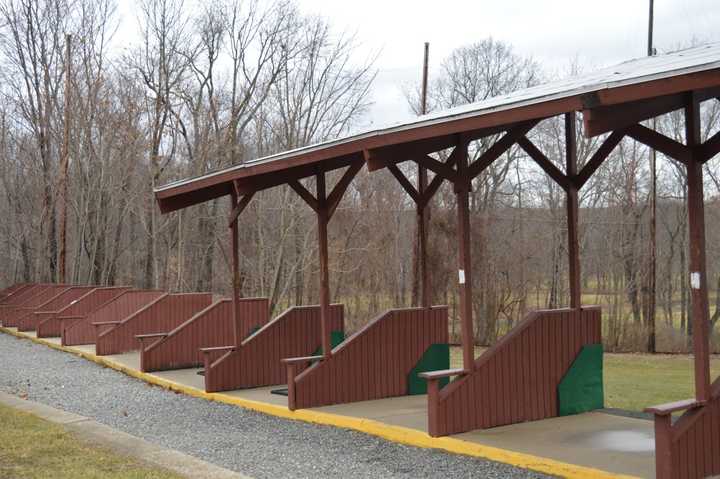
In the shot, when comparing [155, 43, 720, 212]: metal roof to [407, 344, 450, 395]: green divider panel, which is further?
[407, 344, 450, 395]: green divider panel

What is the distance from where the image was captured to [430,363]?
1117 centimetres

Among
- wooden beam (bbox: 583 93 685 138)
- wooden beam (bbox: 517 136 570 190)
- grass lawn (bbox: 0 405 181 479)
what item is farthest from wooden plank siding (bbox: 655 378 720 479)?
grass lawn (bbox: 0 405 181 479)

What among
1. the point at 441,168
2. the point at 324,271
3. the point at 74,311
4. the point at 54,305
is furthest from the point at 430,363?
the point at 54,305

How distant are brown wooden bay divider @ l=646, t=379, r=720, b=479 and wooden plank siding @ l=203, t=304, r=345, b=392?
20.8 ft

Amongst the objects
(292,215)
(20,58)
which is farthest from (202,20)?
(292,215)

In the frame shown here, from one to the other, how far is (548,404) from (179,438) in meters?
3.90

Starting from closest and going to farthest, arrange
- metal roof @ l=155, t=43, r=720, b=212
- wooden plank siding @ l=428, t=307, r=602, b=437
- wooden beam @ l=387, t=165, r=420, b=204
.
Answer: metal roof @ l=155, t=43, r=720, b=212 < wooden plank siding @ l=428, t=307, r=602, b=437 < wooden beam @ l=387, t=165, r=420, b=204

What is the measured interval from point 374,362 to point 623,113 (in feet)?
17.3

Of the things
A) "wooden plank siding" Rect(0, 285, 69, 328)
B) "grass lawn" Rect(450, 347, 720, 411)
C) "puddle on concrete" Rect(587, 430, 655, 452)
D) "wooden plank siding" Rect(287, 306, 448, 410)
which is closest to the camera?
"puddle on concrete" Rect(587, 430, 655, 452)

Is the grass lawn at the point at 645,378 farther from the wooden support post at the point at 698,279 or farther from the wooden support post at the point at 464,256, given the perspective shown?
the wooden support post at the point at 698,279

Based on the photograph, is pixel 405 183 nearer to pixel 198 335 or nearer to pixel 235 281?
pixel 235 281

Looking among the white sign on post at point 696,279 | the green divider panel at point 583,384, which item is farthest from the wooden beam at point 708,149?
the green divider panel at point 583,384

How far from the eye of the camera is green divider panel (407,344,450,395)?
11092 millimetres

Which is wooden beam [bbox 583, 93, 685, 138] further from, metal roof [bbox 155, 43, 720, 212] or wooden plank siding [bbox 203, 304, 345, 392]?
wooden plank siding [bbox 203, 304, 345, 392]
